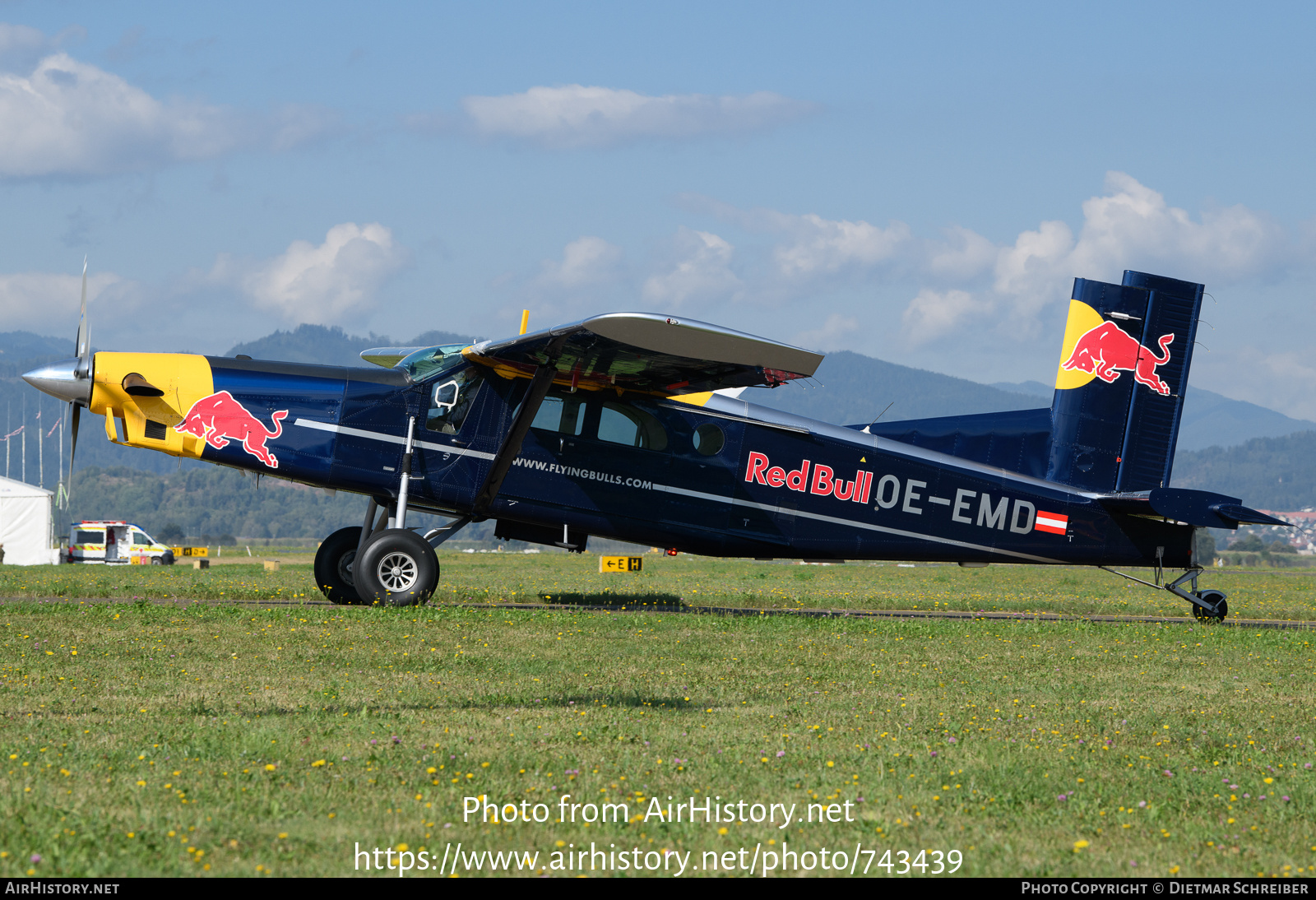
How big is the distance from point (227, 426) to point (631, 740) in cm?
936

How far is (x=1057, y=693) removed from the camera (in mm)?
9875

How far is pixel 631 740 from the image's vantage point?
7.38 meters

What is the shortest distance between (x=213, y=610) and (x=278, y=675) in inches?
196

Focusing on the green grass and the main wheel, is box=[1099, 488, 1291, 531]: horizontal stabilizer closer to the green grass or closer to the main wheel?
the main wheel

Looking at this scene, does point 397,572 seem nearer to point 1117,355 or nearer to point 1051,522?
point 1051,522

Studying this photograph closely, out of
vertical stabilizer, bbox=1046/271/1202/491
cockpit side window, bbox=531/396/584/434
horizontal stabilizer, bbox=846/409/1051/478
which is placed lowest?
cockpit side window, bbox=531/396/584/434

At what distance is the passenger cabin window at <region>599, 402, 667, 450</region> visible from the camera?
52.6 feet

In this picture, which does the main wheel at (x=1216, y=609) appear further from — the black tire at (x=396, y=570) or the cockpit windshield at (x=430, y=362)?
the cockpit windshield at (x=430, y=362)

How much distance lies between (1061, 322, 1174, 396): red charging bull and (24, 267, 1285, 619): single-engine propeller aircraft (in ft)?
0.09

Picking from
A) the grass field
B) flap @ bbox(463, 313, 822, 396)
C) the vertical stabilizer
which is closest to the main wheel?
the vertical stabilizer

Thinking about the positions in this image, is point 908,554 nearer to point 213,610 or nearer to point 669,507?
point 669,507

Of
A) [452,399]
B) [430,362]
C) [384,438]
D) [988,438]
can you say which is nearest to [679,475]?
[452,399]

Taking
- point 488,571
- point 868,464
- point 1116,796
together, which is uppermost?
point 868,464
